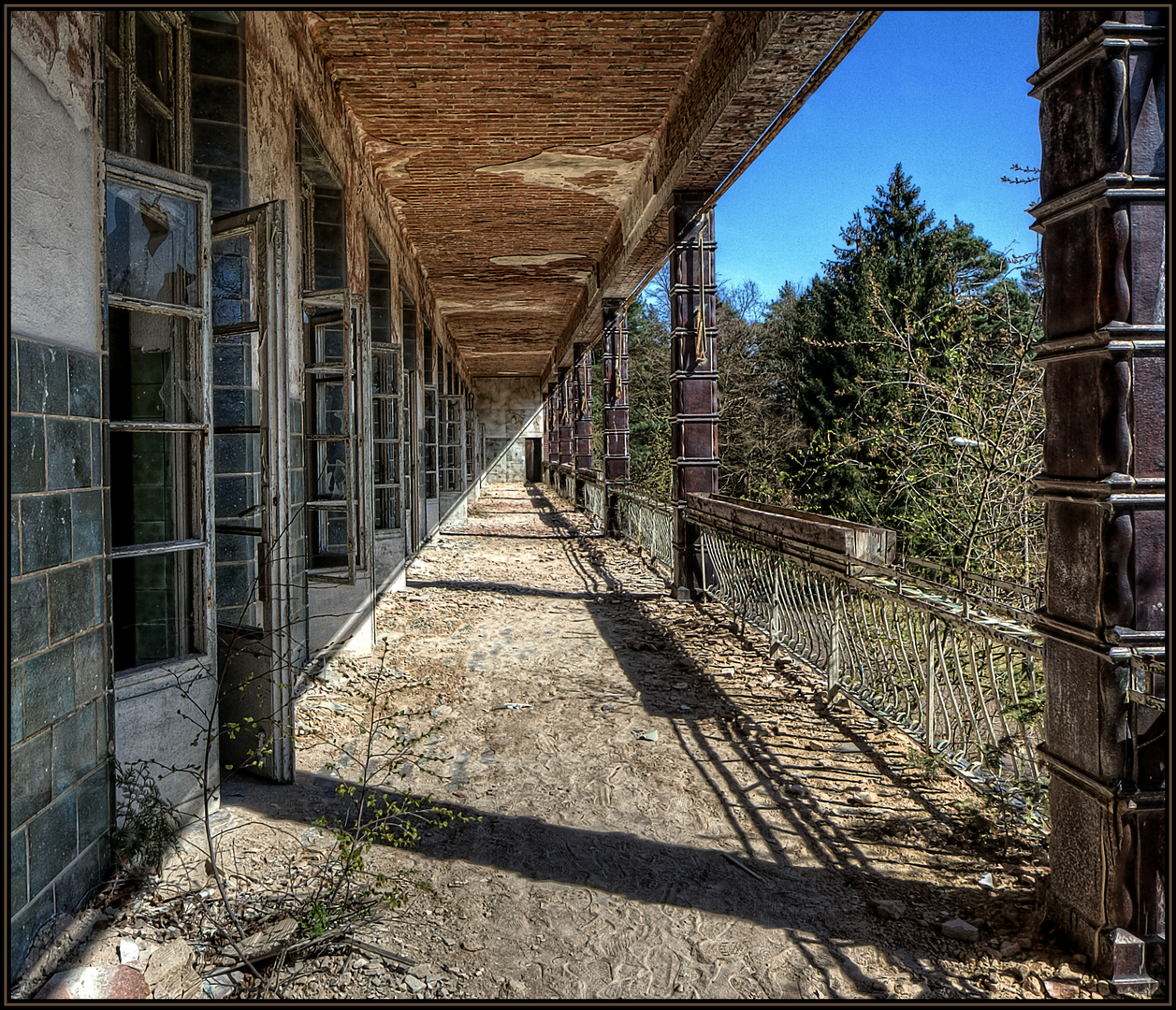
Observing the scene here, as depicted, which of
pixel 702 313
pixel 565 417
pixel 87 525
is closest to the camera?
pixel 87 525

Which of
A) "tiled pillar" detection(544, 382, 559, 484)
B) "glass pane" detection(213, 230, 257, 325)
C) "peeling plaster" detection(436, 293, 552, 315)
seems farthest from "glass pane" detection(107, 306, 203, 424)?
"tiled pillar" detection(544, 382, 559, 484)

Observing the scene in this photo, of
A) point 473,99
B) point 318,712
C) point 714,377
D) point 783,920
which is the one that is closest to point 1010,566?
point 714,377

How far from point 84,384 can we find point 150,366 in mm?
1068

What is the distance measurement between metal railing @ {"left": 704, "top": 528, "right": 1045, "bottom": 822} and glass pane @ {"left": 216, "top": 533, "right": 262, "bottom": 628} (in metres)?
3.16

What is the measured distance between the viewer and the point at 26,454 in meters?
2.19

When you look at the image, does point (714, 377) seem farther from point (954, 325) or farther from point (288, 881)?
point (288, 881)

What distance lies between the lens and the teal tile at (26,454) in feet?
6.96

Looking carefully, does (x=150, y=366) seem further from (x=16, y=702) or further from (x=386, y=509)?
(x=386, y=509)

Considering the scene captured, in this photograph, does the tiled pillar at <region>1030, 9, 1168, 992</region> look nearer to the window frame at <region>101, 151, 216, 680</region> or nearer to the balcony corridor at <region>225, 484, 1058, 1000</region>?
the balcony corridor at <region>225, 484, 1058, 1000</region>

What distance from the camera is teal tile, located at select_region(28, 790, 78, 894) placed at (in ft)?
7.24

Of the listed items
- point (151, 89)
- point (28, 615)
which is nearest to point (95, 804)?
point (28, 615)

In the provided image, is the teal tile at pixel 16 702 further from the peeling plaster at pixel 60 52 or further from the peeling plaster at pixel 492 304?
the peeling plaster at pixel 492 304

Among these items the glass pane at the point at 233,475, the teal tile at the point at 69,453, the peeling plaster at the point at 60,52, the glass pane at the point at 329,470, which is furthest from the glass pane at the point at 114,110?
the glass pane at the point at 329,470

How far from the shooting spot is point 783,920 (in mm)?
2611
